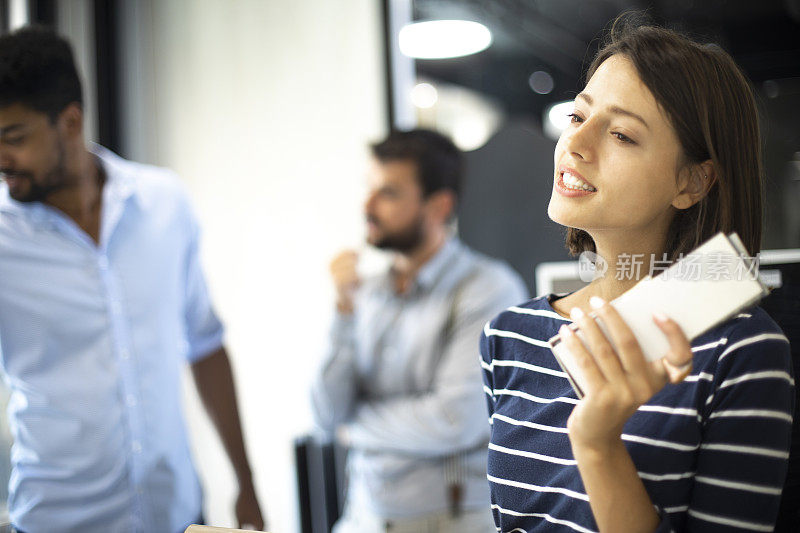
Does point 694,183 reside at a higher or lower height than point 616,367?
higher

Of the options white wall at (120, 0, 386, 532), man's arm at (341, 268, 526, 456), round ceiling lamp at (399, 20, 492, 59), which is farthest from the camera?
white wall at (120, 0, 386, 532)

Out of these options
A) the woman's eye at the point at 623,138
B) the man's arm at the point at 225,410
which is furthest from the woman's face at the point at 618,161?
the man's arm at the point at 225,410

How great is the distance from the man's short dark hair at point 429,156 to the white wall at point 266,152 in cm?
14

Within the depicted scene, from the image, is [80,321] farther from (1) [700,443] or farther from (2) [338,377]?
(1) [700,443]

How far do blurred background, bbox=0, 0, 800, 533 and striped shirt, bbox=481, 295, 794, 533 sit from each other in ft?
3.01

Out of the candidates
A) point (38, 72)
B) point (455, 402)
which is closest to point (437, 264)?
point (455, 402)

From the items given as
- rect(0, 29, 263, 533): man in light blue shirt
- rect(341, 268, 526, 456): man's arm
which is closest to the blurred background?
rect(341, 268, 526, 456): man's arm

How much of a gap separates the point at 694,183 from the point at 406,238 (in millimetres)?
1095

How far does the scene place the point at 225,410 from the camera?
1.45 meters

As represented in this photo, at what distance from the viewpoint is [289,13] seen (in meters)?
1.92

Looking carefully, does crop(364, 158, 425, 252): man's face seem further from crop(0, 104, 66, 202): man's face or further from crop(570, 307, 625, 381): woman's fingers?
crop(570, 307, 625, 381): woman's fingers

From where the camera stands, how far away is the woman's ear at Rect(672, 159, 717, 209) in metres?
0.65

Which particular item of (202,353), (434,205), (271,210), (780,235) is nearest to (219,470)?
(202,353)

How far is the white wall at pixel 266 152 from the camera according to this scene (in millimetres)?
1889
